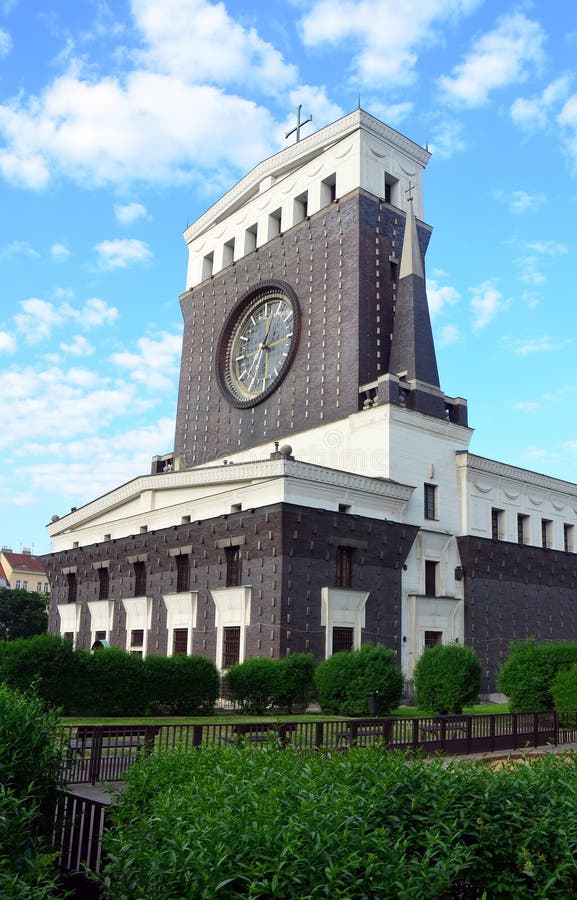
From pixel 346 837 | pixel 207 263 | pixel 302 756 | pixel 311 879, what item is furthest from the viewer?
pixel 207 263

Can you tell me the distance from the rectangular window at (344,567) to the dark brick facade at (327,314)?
8812 mm

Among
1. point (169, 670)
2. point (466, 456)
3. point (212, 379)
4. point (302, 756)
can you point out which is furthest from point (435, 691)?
point (212, 379)

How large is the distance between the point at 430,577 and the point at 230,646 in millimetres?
11291

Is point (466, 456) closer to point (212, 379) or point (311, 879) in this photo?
point (212, 379)

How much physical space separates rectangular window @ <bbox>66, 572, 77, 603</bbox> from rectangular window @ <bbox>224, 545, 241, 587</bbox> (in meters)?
16.1

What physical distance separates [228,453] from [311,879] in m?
46.3

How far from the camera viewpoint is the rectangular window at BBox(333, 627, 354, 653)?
36375 mm

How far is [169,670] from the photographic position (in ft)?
98.9

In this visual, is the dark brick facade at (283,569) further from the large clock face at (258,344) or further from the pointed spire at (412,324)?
the large clock face at (258,344)

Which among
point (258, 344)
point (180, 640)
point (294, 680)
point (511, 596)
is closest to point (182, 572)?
point (180, 640)

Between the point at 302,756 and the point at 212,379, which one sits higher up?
the point at 212,379

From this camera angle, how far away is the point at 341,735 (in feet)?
54.0

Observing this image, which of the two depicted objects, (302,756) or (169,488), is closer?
(302,756)

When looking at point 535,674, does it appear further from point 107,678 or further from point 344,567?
point 107,678
